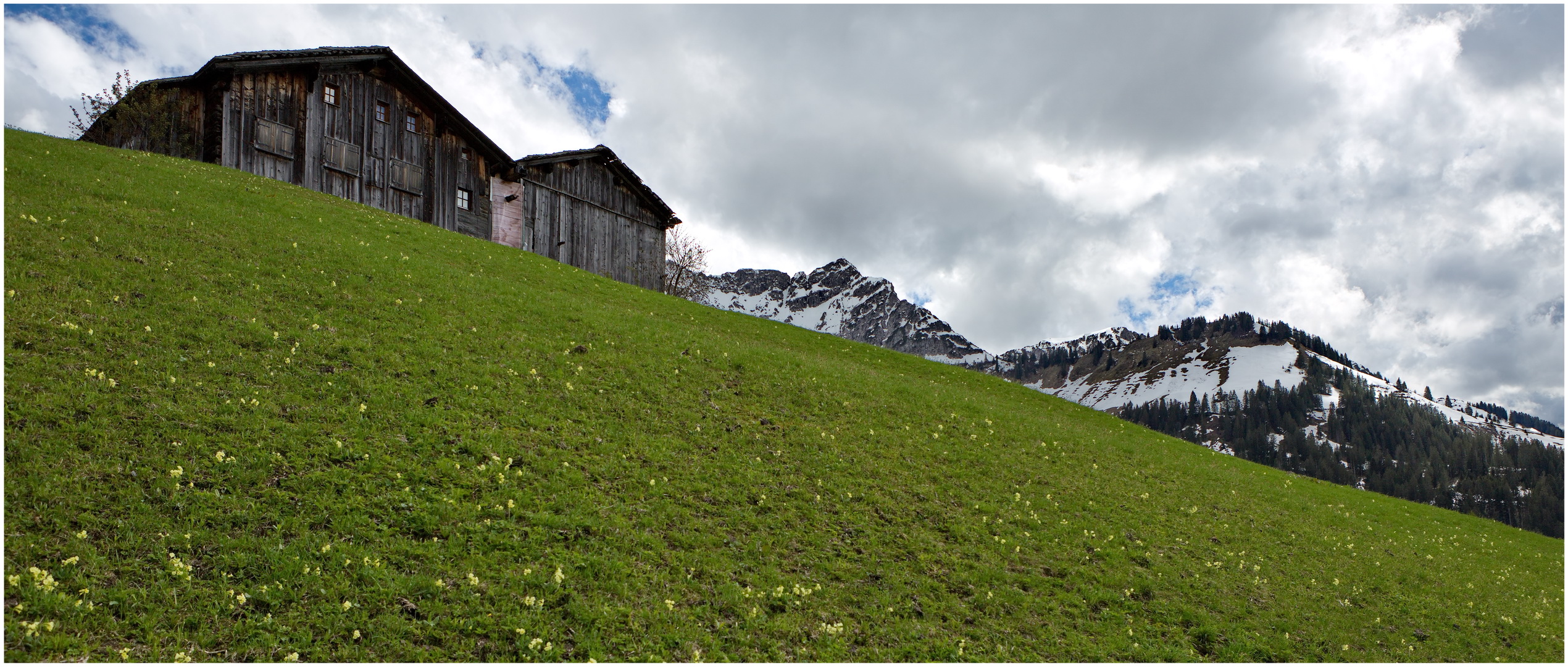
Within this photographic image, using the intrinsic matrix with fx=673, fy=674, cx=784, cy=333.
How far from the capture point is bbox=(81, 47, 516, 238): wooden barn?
39469 mm

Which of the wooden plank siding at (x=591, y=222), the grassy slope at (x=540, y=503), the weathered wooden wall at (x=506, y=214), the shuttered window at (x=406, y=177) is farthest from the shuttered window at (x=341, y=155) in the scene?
the grassy slope at (x=540, y=503)

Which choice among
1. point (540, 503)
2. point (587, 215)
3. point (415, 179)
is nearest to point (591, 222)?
point (587, 215)

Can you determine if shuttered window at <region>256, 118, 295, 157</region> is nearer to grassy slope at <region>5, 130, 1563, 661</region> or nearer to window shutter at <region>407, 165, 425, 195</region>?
window shutter at <region>407, 165, 425, 195</region>

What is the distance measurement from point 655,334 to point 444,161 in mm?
31877

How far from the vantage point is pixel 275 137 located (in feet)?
133

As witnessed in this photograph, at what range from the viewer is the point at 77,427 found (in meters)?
11.2

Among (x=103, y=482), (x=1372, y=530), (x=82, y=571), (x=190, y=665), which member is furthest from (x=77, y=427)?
(x=1372, y=530)

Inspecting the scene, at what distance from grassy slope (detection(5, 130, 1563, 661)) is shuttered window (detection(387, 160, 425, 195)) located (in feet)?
61.4

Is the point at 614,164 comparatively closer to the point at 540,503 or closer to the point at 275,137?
the point at 275,137

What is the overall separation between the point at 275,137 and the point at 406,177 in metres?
7.34

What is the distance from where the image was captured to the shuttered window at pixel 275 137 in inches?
1581

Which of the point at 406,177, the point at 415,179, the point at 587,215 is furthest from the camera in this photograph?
the point at 587,215

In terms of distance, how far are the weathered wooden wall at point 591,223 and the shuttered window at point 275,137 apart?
47.5 feet

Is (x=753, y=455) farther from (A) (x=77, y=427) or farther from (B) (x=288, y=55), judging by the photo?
(B) (x=288, y=55)
